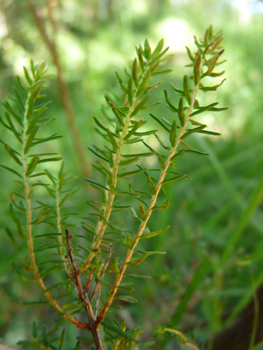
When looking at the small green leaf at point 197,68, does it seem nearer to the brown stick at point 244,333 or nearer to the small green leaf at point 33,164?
the small green leaf at point 33,164

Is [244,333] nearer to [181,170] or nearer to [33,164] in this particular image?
[33,164]

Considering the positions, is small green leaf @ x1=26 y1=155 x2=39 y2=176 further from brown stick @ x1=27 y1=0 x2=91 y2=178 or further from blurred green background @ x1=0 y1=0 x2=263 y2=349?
brown stick @ x1=27 y1=0 x2=91 y2=178

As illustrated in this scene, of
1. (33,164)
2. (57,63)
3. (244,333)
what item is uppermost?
(57,63)

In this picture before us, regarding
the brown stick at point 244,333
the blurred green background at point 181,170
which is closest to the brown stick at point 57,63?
the blurred green background at point 181,170

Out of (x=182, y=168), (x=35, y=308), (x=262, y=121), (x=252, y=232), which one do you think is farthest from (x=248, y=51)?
(x=35, y=308)

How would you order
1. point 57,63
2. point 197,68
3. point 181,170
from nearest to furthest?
1. point 197,68
2. point 57,63
3. point 181,170

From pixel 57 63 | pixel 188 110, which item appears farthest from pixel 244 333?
pixel 57 63

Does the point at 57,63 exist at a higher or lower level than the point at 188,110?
higher

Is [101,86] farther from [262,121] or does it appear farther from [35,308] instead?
[35,308]

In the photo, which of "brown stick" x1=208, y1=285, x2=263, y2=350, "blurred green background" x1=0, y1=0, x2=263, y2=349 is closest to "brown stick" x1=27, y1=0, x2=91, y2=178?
"blurred green background" x1=0, y1=0, x2=263, y2=349
